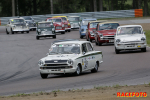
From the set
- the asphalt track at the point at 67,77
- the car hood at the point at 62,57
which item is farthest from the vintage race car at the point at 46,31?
the car hood at the point at 62,57

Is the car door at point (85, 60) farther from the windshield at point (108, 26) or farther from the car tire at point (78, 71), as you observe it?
the windshield at point (108, 26)

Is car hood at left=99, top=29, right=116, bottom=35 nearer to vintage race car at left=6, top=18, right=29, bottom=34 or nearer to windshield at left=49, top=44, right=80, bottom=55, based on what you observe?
windshield at left=49, top=44, right=80, bottom=55

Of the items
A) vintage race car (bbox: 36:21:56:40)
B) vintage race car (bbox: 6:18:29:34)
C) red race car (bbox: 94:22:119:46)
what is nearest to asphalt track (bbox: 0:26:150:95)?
red race car (bbox: 94:22:119:46)

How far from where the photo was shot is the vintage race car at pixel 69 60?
14.3m

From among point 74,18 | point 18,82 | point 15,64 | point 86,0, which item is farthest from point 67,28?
point 86,0

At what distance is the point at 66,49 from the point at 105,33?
12880 millimetres

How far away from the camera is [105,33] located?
27.8 m

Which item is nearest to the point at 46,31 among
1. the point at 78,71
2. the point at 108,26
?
the point at 108,26

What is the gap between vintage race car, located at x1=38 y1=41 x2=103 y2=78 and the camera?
14266mm

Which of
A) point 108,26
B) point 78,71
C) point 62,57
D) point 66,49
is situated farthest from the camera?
point 108,26

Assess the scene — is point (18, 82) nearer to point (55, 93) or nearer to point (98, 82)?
point (98, 82)

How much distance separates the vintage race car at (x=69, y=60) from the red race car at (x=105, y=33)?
37.8ft

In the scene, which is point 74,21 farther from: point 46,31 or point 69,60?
point 69,60

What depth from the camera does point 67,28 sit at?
4612 centimetres
